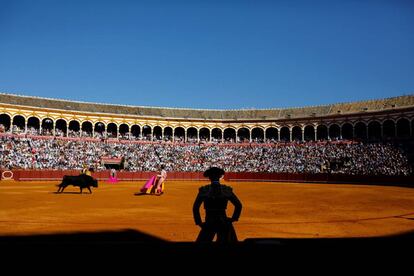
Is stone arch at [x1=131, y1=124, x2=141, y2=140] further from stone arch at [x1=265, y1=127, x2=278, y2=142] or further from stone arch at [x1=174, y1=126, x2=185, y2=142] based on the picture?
stone arch at [x1=265, y1=127, x2=278, y2=142]

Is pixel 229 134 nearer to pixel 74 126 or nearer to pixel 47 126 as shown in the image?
pixel 74 126

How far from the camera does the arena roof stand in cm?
4550

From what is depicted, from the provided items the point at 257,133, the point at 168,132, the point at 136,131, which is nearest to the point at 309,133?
the point at 257,133

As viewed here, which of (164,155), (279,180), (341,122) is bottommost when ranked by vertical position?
(279,180)

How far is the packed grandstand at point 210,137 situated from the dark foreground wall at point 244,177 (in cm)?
254

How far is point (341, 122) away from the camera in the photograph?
47781 millimetres

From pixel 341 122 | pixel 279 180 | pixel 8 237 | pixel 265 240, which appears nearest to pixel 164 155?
pixel 279 180

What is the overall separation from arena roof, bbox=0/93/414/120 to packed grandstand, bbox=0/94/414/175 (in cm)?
14

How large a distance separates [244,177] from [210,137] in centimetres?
1529

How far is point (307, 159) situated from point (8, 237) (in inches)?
1565

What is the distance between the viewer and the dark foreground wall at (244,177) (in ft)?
102

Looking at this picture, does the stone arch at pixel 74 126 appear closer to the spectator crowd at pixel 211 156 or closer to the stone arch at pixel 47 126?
the stone arch at pixel 47 126

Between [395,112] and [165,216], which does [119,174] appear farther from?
[395,112]

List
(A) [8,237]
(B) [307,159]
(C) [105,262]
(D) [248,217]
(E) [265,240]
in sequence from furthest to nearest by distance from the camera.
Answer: (B) [307,159] < (D) [248,217] < (A) [8,237] < (E) [265,240] < (C) [105,262]
